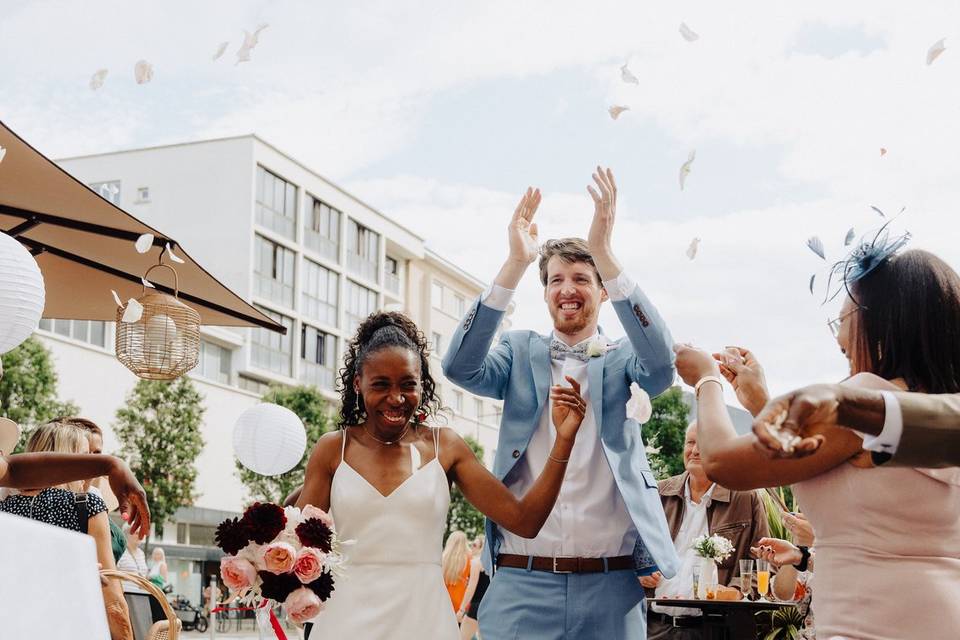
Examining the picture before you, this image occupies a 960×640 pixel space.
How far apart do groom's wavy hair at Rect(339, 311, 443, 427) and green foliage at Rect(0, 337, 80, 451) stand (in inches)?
731

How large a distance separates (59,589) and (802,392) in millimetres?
1058

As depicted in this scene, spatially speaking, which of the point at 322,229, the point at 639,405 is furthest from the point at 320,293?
the point at 639,405

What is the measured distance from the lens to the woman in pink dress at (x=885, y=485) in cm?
215

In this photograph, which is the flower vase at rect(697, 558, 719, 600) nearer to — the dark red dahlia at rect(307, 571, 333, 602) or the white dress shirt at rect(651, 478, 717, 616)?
the white dress shirt at rect(651, 478, 717, 616)

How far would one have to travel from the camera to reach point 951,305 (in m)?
2.28

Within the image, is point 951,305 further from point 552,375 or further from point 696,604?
point 696,604

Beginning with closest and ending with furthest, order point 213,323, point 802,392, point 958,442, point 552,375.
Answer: point 802,392 → point 958,442 → point 552,375 → point 213,323

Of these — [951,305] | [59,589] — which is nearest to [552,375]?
[951,305]

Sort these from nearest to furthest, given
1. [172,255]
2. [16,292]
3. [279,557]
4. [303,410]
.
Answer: [279,557], [16,292], [172,255], [303,410]

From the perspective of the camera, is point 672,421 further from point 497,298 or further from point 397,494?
point 397,494

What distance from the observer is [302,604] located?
3150 mm

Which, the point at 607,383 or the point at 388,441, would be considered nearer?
the point at 388,441

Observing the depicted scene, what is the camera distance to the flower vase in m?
5.38

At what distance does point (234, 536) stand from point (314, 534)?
0.24 meters
